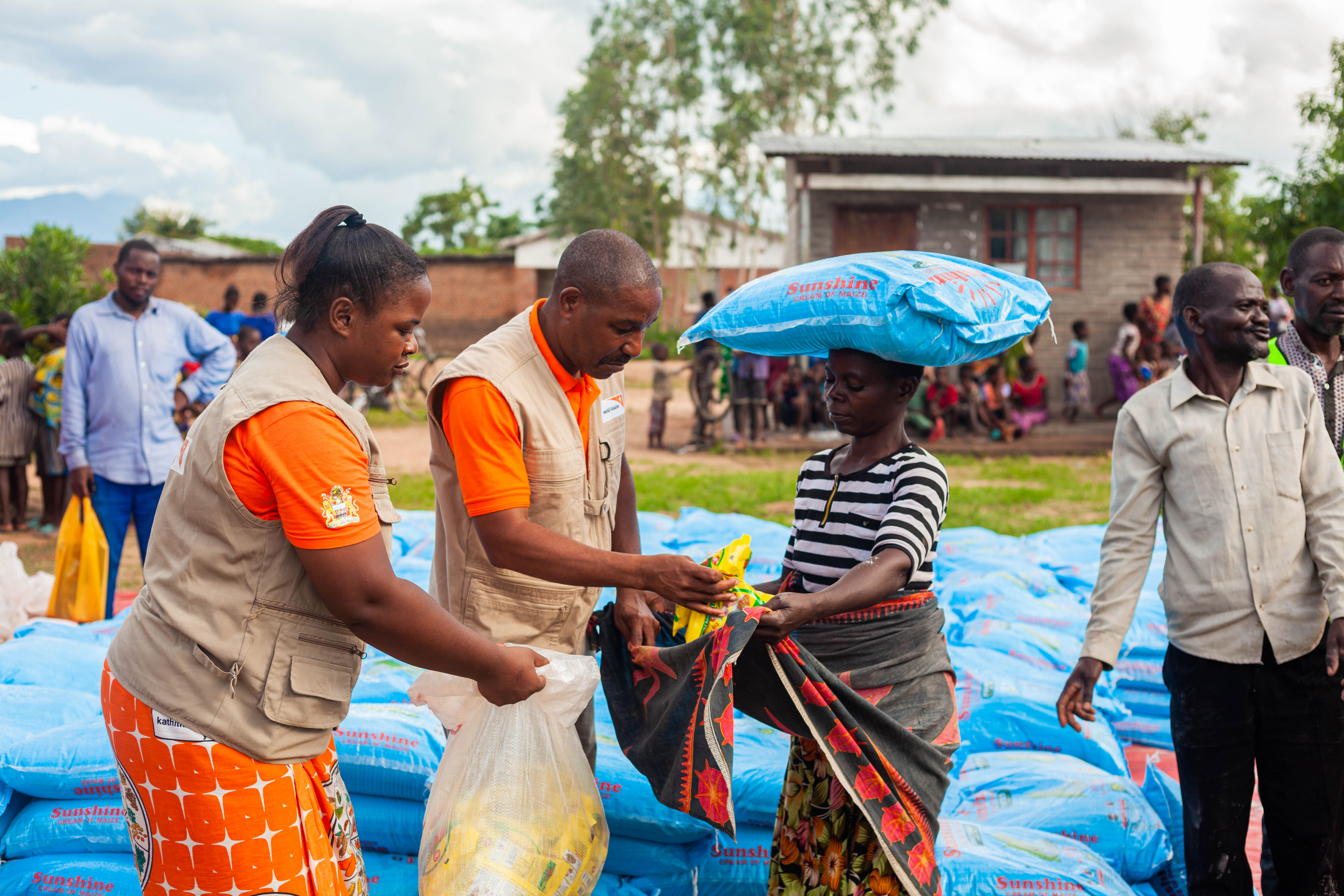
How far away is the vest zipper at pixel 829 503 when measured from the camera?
6.82ft

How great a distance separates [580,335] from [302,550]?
713mm

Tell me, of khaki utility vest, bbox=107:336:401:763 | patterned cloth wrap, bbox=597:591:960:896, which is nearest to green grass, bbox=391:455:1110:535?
patterned cloth wrap, bbox=597:591:960:896

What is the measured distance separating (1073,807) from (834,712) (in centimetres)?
112

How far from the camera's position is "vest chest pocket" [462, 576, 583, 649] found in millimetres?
1955

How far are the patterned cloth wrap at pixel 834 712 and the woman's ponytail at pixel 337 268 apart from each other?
821 mm

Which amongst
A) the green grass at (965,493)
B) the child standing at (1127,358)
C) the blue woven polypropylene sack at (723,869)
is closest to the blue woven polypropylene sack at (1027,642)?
the blue woven polypropylene sack at (723,869)

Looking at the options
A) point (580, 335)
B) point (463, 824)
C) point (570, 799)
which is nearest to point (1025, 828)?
point (570, 799)

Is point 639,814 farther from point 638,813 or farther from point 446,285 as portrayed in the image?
point 446,285

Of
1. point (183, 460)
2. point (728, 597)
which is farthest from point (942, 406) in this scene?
point (183, 460)

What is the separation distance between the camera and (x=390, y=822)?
8.44 ft

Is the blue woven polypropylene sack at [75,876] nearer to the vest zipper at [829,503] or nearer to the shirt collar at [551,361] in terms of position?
the shirt collar at [551,361]

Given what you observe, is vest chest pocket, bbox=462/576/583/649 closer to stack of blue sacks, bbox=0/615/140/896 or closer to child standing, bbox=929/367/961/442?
stack of blue sacks, bbox=0/615/140/896

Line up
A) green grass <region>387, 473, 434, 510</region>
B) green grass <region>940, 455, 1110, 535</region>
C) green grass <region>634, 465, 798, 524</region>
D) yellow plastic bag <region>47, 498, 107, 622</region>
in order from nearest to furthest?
yellow plastic bag <region>47, 498, 107, 622</region> < green grass <region>940, 455, 1110, 535</region> < green grass <region>634, 465, 798, 524</region> < green grass <region>387, 473, 434, 510</region>

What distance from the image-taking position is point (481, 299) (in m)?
24.0
